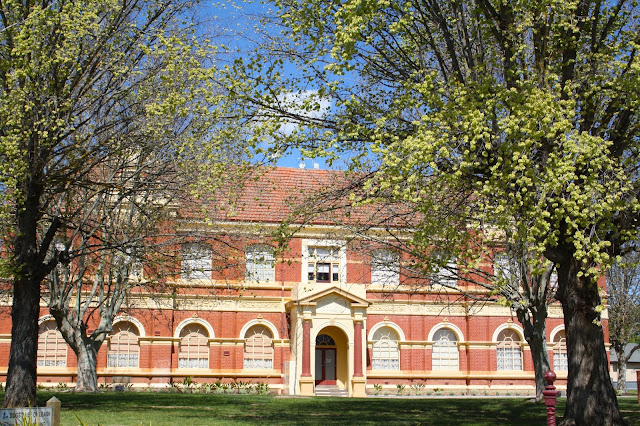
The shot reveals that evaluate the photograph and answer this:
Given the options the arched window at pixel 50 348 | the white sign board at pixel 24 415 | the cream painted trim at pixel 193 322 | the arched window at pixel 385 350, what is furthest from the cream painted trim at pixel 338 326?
the white sign board at pixel 24 415

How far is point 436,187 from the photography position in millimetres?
11812

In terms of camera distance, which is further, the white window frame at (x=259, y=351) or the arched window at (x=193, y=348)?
the white window frame at (x=259, y=351)

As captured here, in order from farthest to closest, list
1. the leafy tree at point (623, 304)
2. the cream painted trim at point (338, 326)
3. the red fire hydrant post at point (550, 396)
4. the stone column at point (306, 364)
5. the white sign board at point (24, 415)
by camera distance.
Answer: the leafy tree at point (623, 304) < the cream painted trim at point (338, 326) < the stone column at point (306, 364) < the red fire hydrant post at point (550, 396) < the white sign board at point (24, 415)

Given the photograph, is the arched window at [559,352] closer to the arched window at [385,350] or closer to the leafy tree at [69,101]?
the arched window at [385,350]

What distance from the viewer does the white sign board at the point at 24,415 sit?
27.1 feet

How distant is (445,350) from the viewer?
34.2 meters

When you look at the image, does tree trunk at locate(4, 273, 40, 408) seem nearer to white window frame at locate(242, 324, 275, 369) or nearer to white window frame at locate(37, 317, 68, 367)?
white window frame at locate(37, 317, 68, 367)

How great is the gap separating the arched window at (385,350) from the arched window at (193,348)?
789 cm

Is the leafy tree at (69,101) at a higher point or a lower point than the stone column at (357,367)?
higher

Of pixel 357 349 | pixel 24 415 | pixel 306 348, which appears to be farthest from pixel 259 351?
pixel 24 415

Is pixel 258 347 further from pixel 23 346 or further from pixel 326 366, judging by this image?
pixel 23 346

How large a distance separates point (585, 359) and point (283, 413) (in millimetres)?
7422

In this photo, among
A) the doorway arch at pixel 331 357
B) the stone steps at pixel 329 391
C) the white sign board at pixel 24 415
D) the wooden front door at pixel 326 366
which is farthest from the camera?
the wooden front door at pixel 326 366

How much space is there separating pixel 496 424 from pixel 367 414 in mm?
3485
